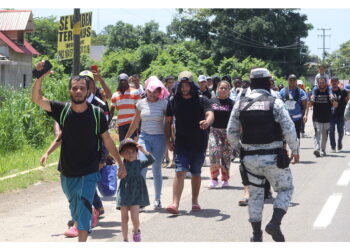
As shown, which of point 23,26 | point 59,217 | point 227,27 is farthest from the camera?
point 227,27

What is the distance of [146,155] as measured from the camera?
850cm

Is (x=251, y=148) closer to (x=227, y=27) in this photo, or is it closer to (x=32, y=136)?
(x=32, y=136)

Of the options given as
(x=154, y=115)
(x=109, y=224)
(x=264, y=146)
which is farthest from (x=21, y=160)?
(x=264, y=146)

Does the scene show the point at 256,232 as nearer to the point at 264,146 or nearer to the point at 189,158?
the point at 264,146

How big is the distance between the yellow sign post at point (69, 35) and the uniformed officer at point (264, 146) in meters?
10.5

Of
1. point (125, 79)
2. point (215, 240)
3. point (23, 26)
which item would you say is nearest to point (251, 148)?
point (215, 240)

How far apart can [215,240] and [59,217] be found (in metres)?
2.70

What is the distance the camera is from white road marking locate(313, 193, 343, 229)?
9.07 m

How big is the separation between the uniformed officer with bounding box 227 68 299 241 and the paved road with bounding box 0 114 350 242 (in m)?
0.58

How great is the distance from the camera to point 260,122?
7633 mm

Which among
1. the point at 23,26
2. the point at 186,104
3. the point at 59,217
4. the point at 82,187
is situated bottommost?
the point at 59,217

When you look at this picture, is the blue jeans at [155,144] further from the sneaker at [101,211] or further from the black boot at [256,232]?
the black boot at [256,232]

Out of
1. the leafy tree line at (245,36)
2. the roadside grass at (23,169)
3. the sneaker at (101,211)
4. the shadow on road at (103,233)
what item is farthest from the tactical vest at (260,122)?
the leafy tree line at (245,36)

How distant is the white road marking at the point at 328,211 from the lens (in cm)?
907
